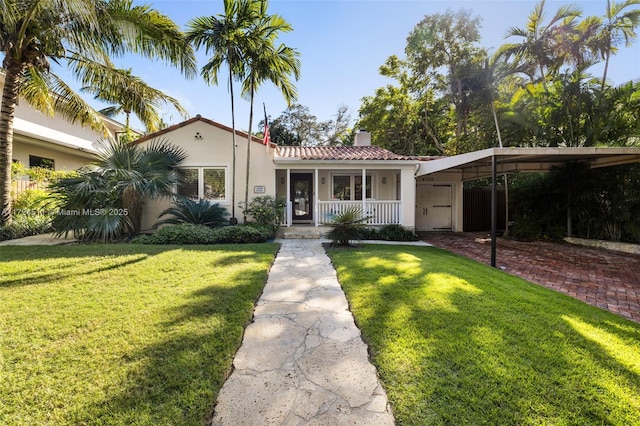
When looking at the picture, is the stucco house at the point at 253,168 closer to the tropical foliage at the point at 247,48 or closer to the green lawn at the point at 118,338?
the tropical foliage at the point at 247,48

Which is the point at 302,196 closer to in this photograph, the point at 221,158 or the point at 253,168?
the point at 253,168

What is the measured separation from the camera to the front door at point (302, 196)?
13.2 meters

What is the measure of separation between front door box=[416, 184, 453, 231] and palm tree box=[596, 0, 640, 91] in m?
6.50

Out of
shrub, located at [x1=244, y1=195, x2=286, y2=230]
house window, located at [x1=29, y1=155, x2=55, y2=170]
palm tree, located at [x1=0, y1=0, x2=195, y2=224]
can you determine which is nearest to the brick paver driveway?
shrub, located at [x1=244, y1=195, x2=286, y2=230]

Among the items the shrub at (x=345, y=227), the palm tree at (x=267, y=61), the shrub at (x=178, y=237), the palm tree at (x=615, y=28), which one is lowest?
the shrub at (x=178, y=237)

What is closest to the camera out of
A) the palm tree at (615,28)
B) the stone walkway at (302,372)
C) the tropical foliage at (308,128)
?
the stone walkway at (302,372)

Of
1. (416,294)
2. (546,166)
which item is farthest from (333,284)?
(546,166)

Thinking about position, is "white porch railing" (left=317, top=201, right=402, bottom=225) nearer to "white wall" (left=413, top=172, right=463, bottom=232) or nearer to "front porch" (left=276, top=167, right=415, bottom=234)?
"front porch" (left=276, top=167, right=415, bottom=234)

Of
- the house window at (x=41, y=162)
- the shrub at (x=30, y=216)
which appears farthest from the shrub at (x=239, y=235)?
the house window at (x=41, y=162)

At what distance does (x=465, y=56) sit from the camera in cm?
1788

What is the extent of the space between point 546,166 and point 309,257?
9.88 meters

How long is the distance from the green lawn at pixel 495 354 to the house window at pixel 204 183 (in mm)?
8043

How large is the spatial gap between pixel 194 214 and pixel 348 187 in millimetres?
6459

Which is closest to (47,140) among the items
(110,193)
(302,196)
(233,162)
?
(110,193)
